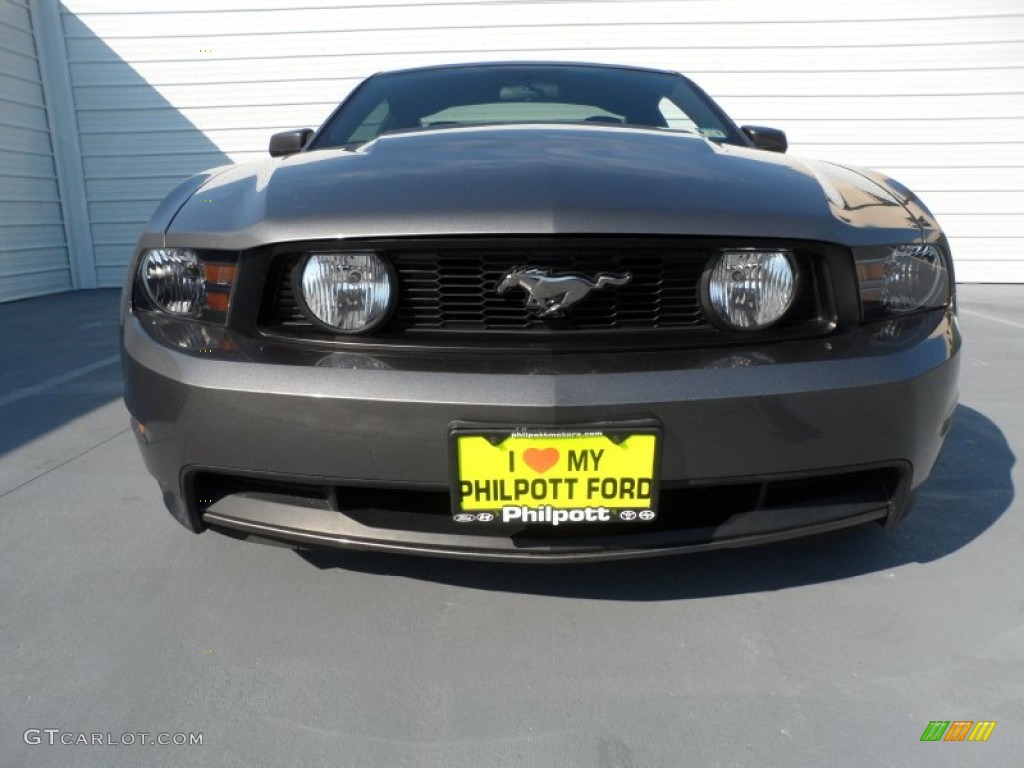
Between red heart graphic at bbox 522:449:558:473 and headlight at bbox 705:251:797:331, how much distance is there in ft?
1.44

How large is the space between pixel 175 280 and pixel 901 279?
1.49 metres

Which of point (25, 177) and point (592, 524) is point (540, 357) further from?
point (25, 177)

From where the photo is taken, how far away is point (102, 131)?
23.9ft

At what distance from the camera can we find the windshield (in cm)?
254

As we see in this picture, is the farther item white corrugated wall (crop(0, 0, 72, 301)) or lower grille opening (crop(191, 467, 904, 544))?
white corrugated wall (crop(0, 0, 72, 301))

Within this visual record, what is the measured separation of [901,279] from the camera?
157cm

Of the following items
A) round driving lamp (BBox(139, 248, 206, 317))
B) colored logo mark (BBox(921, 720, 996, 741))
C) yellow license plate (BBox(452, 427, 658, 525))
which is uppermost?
round driving lamp (BBox(139, 248, 206, 317))

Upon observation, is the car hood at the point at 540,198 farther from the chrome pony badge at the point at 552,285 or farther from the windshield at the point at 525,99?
the windshield at the point at 525,99

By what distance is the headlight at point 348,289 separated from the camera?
146 centimetres

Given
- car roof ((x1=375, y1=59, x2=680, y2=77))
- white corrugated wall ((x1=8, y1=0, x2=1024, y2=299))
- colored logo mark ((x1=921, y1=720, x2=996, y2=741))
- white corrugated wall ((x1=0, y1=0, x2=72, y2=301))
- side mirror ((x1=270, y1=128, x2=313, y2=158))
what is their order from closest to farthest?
1. colored logo mark ((x1=921, y1=720, x2=996, y2=741))
2. side mirror ((x1=270, y1=128, x2=313, y2=158))
3. car roof ((x1=375, y1=59, x2=680, y2=77))
4. white corrugated wall ((x1=0, y1=0, x2=72, y2=301))
5. white corrugated wall ((x1=8, y1=0, x2=1024, y2=299))

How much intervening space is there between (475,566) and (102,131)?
726 cm

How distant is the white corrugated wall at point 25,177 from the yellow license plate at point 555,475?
675 centimetres

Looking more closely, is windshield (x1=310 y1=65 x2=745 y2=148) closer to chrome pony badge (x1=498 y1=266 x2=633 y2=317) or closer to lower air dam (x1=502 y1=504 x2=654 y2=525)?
chrome pony badge (x1=498 y1=266 x2=633 y2=317)

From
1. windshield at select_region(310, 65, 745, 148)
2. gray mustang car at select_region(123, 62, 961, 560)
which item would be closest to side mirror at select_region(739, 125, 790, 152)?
windshield at select_region(310, 65, 745, 148)
